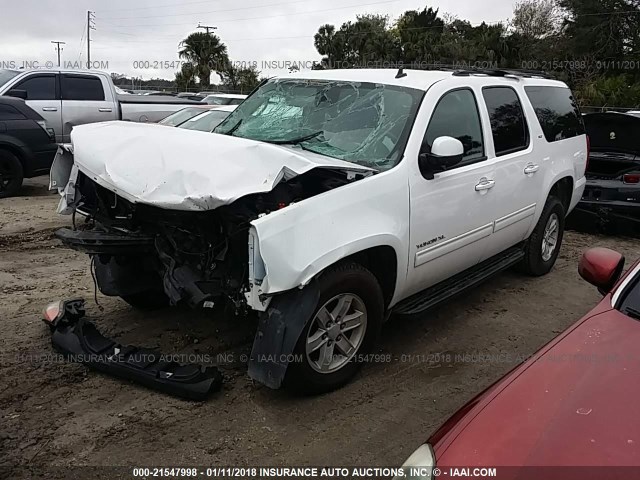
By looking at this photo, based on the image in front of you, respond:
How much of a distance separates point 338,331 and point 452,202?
1326mm

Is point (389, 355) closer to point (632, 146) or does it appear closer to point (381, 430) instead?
point (381, 430)

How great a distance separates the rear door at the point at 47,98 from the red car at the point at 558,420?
11.1 meters

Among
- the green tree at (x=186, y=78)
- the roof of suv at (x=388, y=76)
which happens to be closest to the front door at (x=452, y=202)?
the roof of suv at (x=388, y=76)

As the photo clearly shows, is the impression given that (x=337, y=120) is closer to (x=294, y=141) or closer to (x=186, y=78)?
(x=294, y=141)

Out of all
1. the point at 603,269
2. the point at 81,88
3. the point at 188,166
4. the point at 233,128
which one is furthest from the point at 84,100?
the point at 603,269

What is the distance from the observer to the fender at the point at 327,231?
119 inches

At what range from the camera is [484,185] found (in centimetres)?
445

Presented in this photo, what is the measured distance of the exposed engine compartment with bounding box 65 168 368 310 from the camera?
339 cm

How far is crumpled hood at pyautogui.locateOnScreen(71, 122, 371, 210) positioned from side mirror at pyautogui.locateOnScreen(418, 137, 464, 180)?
51 centimetres

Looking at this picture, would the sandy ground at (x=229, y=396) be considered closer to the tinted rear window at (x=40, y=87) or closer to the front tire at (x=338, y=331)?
the front tire at (x=338, y=331)

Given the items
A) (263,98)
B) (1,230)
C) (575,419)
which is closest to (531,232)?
(263,98)

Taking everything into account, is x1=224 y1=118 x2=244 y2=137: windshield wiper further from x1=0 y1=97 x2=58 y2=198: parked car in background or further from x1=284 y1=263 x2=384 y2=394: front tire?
x1=0 y1=97 x2=58 y2=198: parked car in background

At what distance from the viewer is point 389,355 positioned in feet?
13.6

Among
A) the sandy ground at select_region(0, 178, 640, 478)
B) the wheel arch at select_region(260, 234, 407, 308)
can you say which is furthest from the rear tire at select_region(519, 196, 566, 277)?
the wheel arch at select_region(260, 234, 407, 308)
